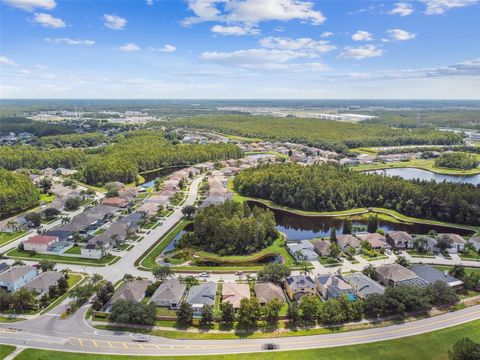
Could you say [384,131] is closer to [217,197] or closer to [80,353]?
[217,197]

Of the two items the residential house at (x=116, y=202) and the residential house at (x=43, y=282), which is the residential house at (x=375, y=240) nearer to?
the residential house at (x=43, y=282)

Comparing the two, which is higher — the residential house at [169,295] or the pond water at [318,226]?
the residential house at [169,295]

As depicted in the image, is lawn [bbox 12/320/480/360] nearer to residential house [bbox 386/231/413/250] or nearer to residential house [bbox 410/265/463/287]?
residential house [bbox 410/265/463/287]

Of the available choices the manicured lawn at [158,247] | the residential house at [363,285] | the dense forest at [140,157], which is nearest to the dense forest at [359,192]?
the manicured lawn at [158,247]

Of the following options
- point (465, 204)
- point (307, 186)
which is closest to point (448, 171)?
point (465, 204)

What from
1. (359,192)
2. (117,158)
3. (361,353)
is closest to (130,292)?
(361,353)

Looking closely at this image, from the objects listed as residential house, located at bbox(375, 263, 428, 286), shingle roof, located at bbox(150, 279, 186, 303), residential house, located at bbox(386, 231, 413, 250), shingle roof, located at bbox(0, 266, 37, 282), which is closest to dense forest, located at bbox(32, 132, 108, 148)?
shingle roof, located at bbox(0, 266, 37, 282)
